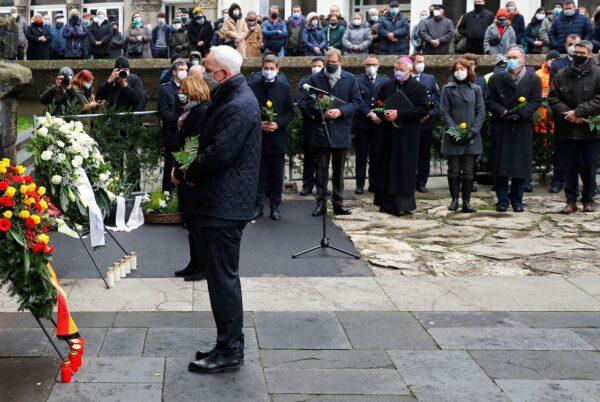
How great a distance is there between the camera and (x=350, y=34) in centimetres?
2016

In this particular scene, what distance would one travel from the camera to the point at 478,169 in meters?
15.3

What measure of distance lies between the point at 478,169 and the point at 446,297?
7257 mm

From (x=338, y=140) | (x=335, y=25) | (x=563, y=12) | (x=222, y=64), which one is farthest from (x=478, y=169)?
(x=222, y=64)

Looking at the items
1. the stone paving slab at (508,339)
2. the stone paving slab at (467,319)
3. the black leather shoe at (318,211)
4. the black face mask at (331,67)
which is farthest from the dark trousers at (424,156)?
the stone paving slab at (508,339)

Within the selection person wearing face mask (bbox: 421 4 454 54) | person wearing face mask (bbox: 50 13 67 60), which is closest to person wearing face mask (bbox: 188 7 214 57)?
person wearing face mask (bbox: 50 13 67 60)

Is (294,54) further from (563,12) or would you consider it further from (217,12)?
(217,12)

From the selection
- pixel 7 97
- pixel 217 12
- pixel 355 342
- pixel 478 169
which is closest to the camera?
pixel 355 342

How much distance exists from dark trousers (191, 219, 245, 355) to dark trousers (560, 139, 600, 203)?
296 inches

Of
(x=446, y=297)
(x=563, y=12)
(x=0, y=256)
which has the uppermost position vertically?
(x=563, y=12)

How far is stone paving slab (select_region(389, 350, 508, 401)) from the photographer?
5832 millimetres

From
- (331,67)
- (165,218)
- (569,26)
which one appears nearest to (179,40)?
(569,26)

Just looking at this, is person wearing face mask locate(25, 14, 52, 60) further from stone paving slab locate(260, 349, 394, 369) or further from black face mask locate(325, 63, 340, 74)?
stone paving slab locate(260, 349, 394, 369)

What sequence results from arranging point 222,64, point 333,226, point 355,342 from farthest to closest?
point 333,226
point 355,342
point 222,64

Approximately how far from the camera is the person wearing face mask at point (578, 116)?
1240 cm
